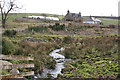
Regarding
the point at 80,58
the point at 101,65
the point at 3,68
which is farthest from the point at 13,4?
the point at 3,68

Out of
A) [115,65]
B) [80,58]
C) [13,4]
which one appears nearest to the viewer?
[115,65]

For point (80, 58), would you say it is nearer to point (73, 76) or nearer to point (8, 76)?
point (73, 76)

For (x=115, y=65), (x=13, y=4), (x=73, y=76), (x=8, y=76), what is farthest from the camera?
(x=13, y=4)

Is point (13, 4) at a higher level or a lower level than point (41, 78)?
higher

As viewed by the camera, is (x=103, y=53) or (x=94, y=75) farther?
(x=103, y=53)

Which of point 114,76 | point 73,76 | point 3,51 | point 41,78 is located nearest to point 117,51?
point 114,76

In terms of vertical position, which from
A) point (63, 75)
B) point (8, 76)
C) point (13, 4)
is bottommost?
point (63, 75)

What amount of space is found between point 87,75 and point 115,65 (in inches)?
114

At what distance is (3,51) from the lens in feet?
37.5

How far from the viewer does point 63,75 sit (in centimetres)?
1125

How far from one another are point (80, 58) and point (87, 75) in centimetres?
493

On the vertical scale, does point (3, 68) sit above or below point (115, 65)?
above

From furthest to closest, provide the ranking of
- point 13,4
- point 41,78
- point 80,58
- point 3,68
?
point 13,4
point 80,58
point 41,78
point 3,68

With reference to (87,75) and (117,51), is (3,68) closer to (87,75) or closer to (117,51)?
(87,75)
